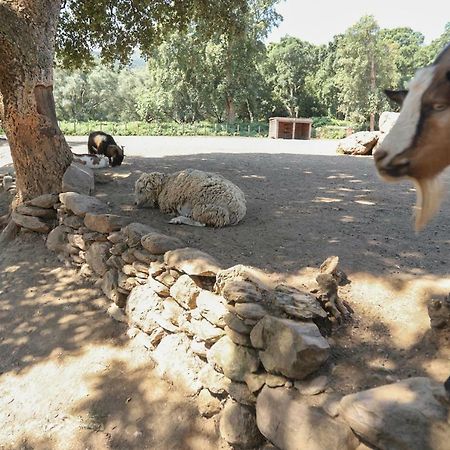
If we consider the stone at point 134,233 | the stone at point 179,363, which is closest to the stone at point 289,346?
the stone at point 179,363

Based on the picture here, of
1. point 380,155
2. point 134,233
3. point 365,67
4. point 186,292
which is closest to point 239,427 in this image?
point 186,292

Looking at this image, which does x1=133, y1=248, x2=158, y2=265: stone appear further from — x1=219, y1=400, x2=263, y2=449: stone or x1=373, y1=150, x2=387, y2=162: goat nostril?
x1=373, y1=150, x2=387, y2=162: goat nostril

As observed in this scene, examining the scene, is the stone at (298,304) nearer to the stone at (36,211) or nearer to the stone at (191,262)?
the stone at (191,262)

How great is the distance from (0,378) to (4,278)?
78.3 inches

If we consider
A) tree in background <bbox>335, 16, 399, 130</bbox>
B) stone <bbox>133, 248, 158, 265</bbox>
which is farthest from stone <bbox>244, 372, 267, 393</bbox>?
tree in background <bbox>335, 16, 399, 130</bbox>

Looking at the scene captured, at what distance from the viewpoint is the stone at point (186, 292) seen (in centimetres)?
383

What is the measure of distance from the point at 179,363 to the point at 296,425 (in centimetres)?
161

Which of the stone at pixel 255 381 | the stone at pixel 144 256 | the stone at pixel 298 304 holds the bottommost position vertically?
the stone at pixel 255 381

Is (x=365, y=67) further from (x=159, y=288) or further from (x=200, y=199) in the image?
(x=159, y=288)

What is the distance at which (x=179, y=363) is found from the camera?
3893mm

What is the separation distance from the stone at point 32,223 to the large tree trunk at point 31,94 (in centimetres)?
46

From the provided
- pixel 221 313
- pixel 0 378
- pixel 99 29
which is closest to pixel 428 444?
pixel 221 313

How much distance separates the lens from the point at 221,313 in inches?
135

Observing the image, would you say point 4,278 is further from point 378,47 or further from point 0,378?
point 378,47
